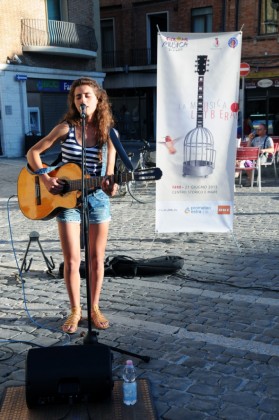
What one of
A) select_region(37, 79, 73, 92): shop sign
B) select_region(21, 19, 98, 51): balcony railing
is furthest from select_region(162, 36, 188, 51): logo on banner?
select_region(37, 79, 73, 92): shop sign

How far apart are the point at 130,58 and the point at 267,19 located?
8726mm

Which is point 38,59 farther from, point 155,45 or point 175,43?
point 175,43

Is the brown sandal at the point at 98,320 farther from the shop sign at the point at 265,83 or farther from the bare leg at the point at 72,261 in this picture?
the shop sign at the point at 265,83

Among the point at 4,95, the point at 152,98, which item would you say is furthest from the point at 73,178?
the point at 152,98

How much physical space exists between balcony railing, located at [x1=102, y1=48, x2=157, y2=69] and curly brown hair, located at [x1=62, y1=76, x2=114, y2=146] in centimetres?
2537

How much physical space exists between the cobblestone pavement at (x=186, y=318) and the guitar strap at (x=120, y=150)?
1.41 m

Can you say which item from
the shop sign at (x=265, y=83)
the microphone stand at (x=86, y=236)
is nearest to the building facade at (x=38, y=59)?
the shop sign at (x=265, y=83)

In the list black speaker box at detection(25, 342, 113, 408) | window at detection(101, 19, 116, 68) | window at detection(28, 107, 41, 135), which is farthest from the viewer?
window at detection(101, 19, 116, 68)

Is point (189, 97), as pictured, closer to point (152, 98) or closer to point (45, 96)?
point (45, 96)

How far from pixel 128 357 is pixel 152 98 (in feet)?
88.1

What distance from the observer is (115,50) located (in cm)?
2934

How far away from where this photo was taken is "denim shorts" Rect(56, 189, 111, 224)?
3883 millimetres

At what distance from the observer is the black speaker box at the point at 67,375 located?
112 inches

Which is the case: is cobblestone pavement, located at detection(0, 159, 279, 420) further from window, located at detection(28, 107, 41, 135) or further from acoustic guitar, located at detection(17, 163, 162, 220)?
window, located at detection(28, 107, 41, 135)
